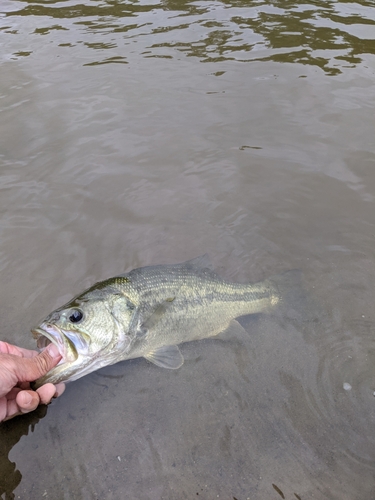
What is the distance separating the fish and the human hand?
0.27 ft

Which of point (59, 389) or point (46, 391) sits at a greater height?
point (46, 391)

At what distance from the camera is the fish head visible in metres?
3.68

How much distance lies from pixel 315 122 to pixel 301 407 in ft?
19.1

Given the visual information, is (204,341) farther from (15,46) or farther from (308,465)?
(15,46)

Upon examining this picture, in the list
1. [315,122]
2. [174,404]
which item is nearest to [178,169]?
[315,122]

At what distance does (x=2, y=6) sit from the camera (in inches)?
559

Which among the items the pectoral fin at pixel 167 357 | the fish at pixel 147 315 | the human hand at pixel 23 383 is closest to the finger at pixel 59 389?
the human hand at pixel 23 383

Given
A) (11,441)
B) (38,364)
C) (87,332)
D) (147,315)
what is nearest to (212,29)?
(147,315)

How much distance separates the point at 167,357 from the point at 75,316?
1057mm

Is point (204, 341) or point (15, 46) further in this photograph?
point (15, 46)

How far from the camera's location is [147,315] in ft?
14.0

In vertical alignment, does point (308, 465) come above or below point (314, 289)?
below

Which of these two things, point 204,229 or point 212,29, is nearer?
point 204,229

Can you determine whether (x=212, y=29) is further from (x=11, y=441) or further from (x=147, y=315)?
(x=11, y=441)
